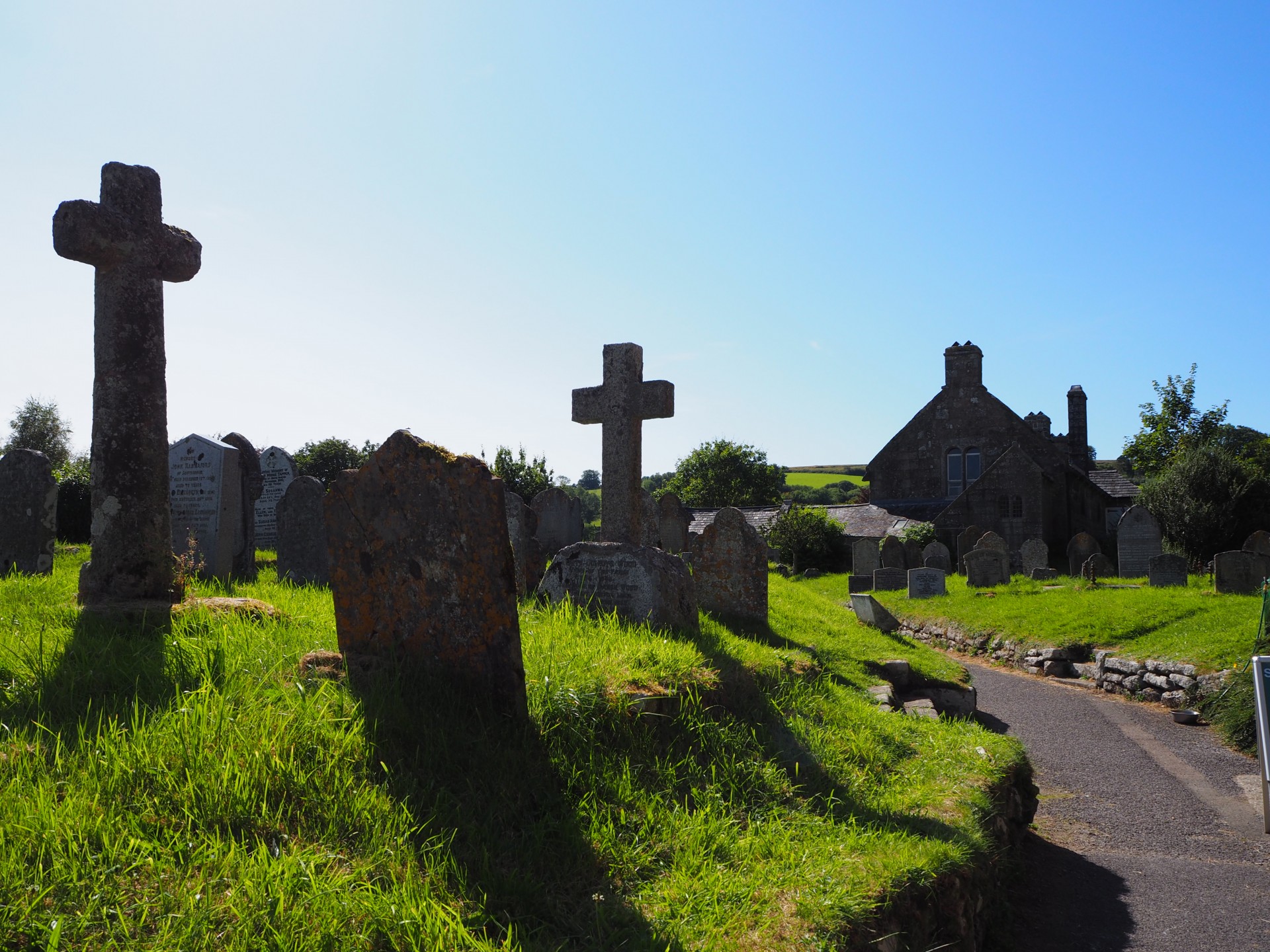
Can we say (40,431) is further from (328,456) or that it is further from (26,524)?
(26,524)

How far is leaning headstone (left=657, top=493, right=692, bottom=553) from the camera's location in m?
25.3

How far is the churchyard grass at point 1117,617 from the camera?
1194 centimetres

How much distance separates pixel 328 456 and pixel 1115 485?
37.9 meters

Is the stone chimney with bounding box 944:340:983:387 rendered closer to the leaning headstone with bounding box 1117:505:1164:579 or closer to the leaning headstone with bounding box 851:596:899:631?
the leaning headstone with bounding box 1117:505:1164:579

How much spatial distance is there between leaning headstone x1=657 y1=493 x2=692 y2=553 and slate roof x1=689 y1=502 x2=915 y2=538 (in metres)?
5.17

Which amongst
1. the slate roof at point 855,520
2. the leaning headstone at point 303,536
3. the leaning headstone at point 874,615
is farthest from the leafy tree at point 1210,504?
the leaning headstone at point 303,536

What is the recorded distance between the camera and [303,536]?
10.5 meters

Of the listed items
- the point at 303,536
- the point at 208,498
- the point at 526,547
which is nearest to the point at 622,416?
the point at 526,547

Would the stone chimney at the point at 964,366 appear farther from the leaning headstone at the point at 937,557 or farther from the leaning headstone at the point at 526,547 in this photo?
the leaning headstone at the point at 526,547

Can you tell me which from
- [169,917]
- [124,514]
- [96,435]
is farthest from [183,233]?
[169,917]

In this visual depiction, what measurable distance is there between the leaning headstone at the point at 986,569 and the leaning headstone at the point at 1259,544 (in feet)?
16.4

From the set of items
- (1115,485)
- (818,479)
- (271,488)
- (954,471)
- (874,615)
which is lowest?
(874,615)

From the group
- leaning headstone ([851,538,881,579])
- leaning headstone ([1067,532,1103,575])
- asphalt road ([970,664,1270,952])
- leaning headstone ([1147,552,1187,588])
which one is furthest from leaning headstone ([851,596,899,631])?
leaning headstone ([851,538,881,579])

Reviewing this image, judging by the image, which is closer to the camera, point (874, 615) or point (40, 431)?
point (874, 615)
